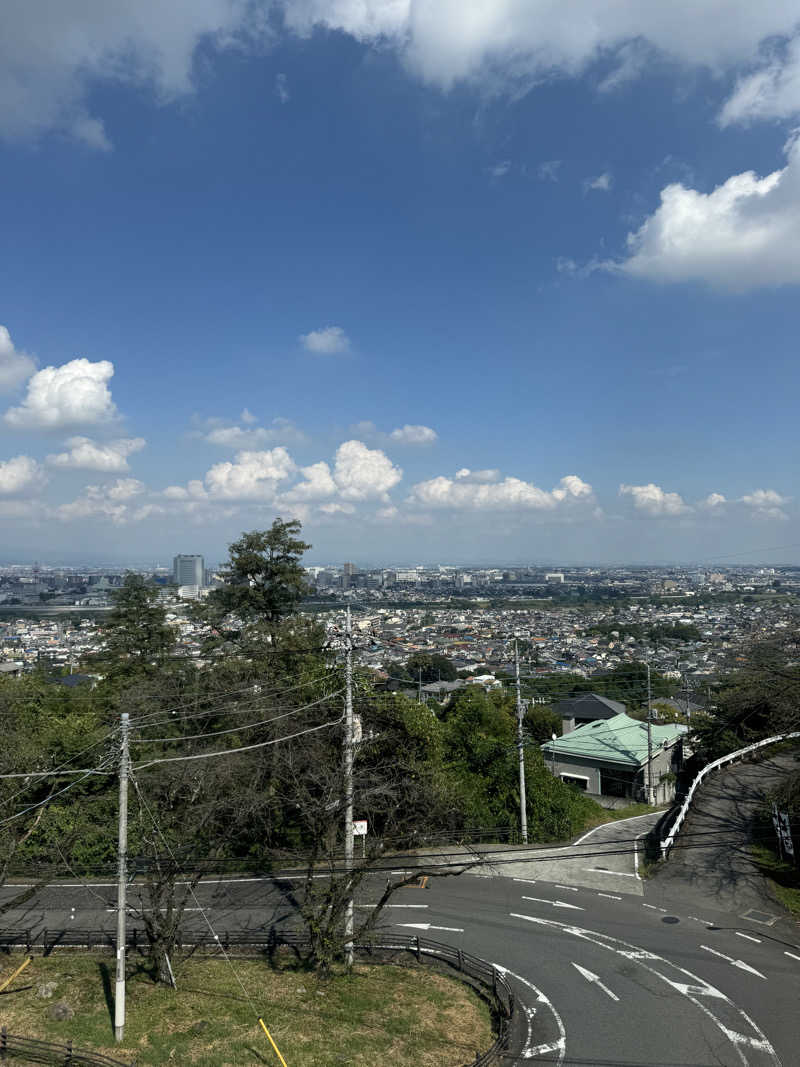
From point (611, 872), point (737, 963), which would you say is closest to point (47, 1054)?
point (737, 963)

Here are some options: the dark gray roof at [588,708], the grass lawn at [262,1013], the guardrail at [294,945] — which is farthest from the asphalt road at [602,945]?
the dark gray roof at [588,708]

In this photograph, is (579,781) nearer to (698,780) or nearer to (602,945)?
(698,780)

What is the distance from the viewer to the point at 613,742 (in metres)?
33.0

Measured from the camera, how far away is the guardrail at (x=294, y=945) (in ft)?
46.3

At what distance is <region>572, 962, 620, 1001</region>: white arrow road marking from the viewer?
13.6 meters

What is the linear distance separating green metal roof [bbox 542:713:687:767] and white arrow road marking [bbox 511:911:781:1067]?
603 inches

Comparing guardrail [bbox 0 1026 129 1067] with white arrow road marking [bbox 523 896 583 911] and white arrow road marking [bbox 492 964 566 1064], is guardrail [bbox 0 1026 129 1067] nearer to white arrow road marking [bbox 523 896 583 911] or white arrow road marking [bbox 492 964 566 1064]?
white arrow road marking [bbox 492 964 566 1064]

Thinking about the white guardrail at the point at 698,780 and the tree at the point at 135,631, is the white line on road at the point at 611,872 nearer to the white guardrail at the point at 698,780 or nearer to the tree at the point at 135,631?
the white guardrail at the point at 698,780

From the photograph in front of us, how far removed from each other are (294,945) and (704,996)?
9.63m

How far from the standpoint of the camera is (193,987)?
14422 millimetres

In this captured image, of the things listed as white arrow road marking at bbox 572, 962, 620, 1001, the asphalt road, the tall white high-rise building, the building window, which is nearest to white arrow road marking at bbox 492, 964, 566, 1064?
the asphalt road

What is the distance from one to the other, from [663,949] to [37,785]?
777 inches

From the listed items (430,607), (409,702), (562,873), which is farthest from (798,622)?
(430,607)

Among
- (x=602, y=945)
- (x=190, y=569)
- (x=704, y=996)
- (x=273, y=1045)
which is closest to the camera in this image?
(x=273, y=1045)
